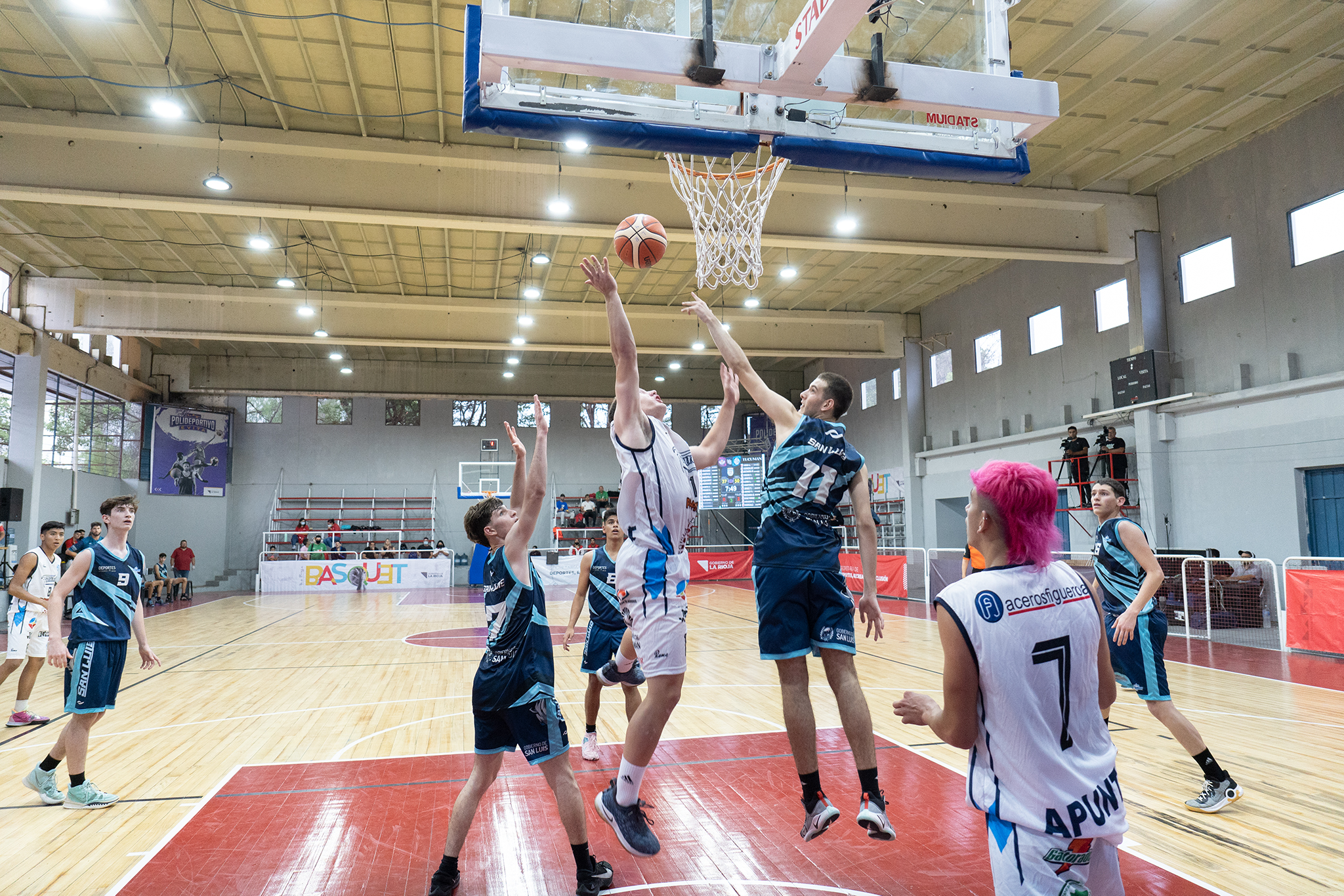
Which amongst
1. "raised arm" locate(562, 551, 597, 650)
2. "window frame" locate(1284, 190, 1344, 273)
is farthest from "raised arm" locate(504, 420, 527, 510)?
"window frame" locate(1284, 190, 1344, 273)

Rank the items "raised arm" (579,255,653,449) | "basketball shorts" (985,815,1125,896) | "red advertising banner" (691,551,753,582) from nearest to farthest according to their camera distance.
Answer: "basketball shorts" (985,815,1125,896) → "raised arm" (579,255,653,449) → "red advertising banner" (691,551,753,582)

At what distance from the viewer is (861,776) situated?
3.41 meters

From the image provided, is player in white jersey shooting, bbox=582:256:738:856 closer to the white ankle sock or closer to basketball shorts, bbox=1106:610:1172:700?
the white ankle sock

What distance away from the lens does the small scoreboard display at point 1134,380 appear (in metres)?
14.9

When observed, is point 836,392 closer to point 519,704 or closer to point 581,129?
point 519,704

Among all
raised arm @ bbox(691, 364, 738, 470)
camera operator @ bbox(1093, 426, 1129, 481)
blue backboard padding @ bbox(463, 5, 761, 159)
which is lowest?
raised arm @ bbox(691, 364, 738, 470)

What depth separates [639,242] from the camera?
4.52 meters

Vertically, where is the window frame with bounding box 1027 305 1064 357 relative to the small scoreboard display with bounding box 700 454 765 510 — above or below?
above

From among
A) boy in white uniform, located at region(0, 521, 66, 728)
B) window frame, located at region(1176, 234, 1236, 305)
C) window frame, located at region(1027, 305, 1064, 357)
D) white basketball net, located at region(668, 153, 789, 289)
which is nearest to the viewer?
boy in white uniform, located at region(0, 521, 66, 728)

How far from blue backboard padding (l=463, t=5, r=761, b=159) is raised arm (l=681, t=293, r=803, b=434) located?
66.0 inches

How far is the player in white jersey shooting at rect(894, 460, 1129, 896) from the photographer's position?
193 cm

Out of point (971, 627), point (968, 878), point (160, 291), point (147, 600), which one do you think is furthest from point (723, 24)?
point (147, 600)

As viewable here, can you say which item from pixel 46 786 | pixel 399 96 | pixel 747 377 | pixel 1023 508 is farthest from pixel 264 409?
pixel 1023 508

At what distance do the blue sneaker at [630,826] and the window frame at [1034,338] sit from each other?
55.9ft
